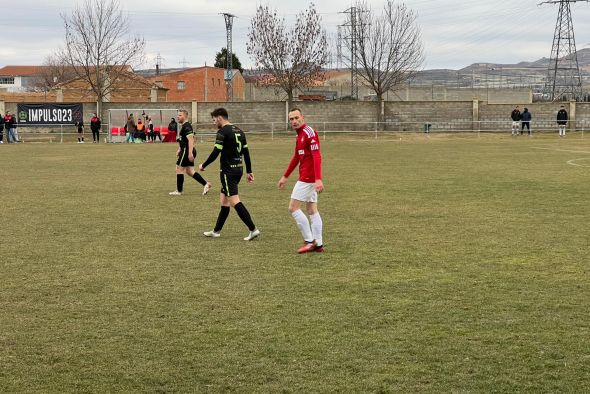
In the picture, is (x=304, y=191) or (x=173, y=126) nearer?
(x=304, y=191)

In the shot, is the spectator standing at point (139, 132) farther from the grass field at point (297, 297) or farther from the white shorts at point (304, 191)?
the white shorts at point (304, 191)

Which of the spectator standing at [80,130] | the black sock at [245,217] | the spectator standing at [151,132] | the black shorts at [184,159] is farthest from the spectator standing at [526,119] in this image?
the black sock at [245,217]

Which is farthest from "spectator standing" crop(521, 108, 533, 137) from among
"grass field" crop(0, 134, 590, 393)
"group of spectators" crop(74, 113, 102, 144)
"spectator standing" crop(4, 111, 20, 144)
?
"grass field" crop(0, 134, 590, 393)

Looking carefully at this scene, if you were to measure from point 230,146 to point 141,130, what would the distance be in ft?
112

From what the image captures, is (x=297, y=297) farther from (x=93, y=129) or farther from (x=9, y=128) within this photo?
(x=9, y=128)

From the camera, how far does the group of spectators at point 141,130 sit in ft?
144

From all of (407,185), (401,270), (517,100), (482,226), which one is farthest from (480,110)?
(401,270)

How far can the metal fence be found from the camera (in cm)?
4847

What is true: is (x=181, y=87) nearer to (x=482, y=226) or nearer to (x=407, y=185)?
(x=407, y=185)

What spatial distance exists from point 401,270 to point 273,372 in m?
3.58

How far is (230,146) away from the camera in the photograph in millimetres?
10906

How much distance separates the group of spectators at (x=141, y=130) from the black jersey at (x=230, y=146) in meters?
32.4

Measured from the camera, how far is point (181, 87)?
307 ft

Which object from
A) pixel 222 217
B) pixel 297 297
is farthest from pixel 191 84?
pixel 297 297
